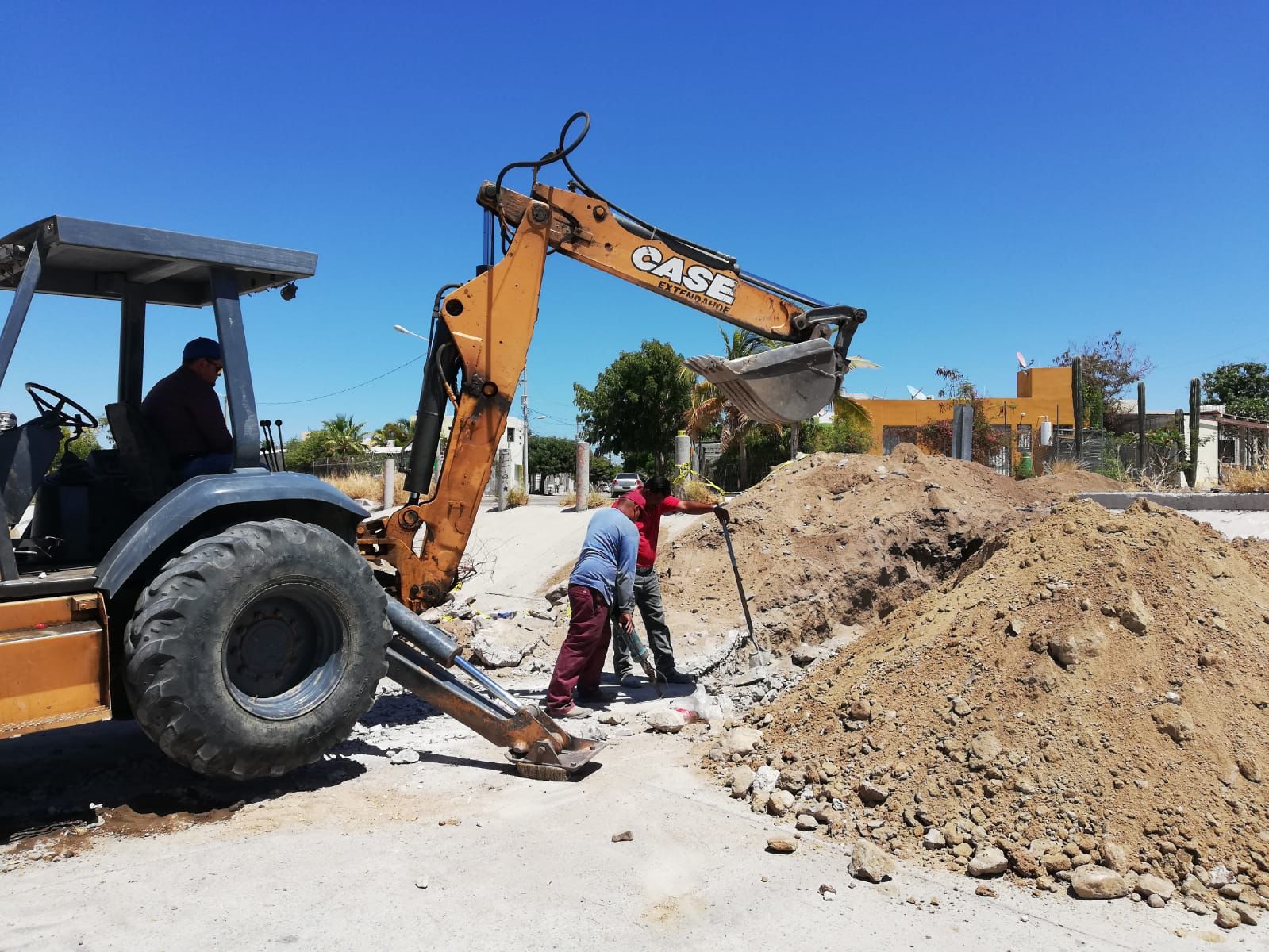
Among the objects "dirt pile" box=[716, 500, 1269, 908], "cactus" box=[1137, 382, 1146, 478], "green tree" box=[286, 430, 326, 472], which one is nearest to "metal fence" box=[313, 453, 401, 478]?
"green tree" box=[286, 430, 326, 472]

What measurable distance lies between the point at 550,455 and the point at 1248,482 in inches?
1865

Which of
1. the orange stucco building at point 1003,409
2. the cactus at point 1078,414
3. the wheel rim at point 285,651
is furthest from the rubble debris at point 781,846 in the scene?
the orange stucco building at point 1003,409

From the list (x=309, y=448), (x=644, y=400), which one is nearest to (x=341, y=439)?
(x=309, y=448)

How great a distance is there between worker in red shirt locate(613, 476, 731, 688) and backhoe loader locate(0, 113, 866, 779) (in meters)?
1.59

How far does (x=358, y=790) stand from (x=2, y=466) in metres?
2.30

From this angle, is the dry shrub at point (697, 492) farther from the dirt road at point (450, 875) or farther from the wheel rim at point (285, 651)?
the wheel rim at point (285, 651)

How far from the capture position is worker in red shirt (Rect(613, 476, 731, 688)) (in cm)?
737

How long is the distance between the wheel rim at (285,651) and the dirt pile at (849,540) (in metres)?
4.98

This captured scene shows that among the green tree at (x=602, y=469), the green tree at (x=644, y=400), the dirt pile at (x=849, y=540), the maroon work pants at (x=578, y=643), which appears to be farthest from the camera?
the green tree at (x=602, y=469)

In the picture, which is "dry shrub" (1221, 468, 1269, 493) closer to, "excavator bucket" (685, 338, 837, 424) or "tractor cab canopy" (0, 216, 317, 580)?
"excavator bucket" (685, 338, 837, 424)

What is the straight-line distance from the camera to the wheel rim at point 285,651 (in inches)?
171

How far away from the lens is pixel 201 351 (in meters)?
4.84

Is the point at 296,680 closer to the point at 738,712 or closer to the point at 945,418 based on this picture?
the point at 738,712

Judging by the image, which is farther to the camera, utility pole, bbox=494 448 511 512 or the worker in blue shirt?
utility pole, bbox=494 448 511 512
